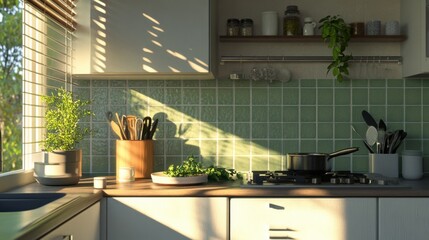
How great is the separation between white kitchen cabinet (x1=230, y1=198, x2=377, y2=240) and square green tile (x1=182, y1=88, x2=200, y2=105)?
883 millimetres

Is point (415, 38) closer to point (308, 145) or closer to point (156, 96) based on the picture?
point (308, 145)

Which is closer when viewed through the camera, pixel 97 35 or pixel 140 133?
pixel 97 35

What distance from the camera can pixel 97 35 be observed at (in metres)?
3.00

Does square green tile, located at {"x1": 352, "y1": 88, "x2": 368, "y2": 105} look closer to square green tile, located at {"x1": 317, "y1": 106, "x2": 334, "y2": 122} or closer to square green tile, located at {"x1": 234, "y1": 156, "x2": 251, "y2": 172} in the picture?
square green tile, located at {"x1": 317, "y1": 106, "x2": 334, "y2": 122}

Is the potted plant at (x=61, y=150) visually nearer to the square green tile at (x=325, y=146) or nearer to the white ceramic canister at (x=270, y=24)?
Answer: the white ceramic canister at (x=270, y=24)

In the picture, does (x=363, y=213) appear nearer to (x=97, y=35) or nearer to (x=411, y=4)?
(x=411, y=4)

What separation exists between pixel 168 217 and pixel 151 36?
35.3 inches

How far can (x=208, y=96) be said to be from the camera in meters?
3.40

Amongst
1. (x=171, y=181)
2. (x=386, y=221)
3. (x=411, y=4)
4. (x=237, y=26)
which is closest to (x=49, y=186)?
(x=171, y=181)

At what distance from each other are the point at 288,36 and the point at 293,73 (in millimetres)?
231

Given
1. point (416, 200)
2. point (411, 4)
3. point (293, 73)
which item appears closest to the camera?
point (416, 200)

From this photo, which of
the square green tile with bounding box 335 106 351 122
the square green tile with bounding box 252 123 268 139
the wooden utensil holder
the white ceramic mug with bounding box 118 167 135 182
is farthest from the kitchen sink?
the square green tile with bounding box 335 106 351 122

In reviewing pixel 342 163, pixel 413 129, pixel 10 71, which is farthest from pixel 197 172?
pixel 10 71

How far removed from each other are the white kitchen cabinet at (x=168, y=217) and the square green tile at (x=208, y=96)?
2.79 feet
